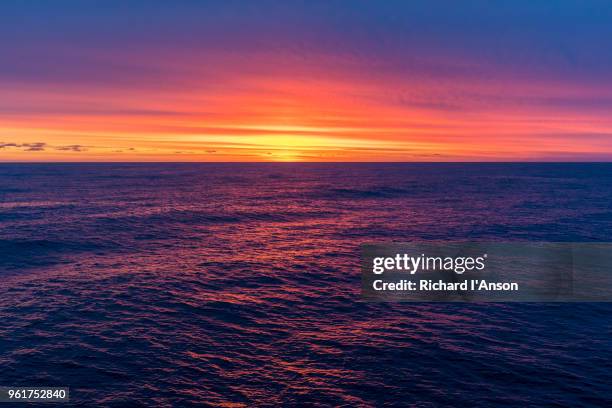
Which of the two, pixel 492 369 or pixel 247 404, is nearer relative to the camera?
pixel 247 404

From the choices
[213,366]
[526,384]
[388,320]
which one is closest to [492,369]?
[526,384]

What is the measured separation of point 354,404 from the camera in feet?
106

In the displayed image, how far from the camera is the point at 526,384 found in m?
34.8

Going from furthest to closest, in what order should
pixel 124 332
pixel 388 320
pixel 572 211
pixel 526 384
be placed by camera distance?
pixel 572 211
pixel 388 320
pixel 124 332
pixel 526 384

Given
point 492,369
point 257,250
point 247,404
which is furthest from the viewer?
point 257,250

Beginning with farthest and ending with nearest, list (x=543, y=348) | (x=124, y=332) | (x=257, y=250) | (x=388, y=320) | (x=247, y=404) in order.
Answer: (x=257, y=250) < (x=388, y=320) < (x=124, y=332) < (x=543, y=348) < (x=247, y=404)

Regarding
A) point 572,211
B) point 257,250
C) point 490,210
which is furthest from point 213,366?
point 572,211

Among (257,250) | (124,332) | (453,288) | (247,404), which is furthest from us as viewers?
(257,250)

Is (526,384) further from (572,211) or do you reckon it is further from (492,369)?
(572,211)

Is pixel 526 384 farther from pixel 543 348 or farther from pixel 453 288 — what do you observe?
pixel 453 288

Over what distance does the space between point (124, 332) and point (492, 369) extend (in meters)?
35.2

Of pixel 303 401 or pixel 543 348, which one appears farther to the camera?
pixel 543 348

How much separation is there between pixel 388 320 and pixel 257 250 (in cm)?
3759

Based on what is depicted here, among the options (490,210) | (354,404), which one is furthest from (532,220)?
(354,404)
